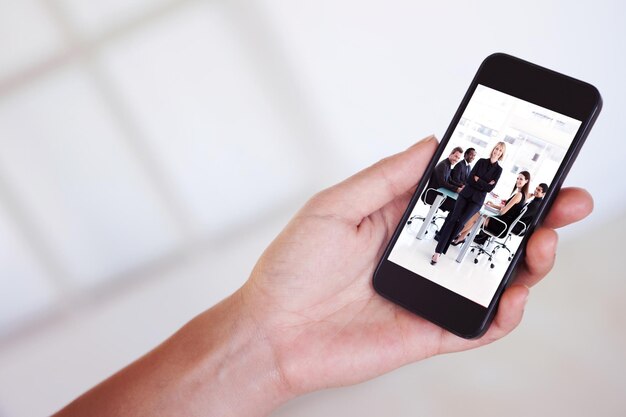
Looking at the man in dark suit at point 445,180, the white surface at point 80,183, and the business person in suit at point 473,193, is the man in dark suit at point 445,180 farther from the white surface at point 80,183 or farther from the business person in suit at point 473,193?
the white surface at point 80,183

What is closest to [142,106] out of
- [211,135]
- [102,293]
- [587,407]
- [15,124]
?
[211,135]

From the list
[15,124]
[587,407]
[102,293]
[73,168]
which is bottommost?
[587,407]

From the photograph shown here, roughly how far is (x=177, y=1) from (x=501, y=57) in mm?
804

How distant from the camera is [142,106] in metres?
1.45

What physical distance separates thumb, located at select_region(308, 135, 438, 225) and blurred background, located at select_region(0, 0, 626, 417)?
0.47 m

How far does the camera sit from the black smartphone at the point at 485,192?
2.89ft

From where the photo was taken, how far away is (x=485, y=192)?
908 millimetres

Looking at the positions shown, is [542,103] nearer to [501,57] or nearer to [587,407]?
→ [501,57]

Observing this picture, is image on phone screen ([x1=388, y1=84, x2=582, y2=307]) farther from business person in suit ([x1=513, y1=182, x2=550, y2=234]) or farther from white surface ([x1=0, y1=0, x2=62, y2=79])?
white surface ([x1=0, y1=0, x2=62, y2=79])

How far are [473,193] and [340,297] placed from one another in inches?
9.0

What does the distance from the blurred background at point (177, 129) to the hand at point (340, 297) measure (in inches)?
18.3

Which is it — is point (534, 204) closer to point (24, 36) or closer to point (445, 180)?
point (445, 180)

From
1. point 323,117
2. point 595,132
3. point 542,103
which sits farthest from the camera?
point 323,117

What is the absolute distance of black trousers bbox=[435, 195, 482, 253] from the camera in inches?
35.8
